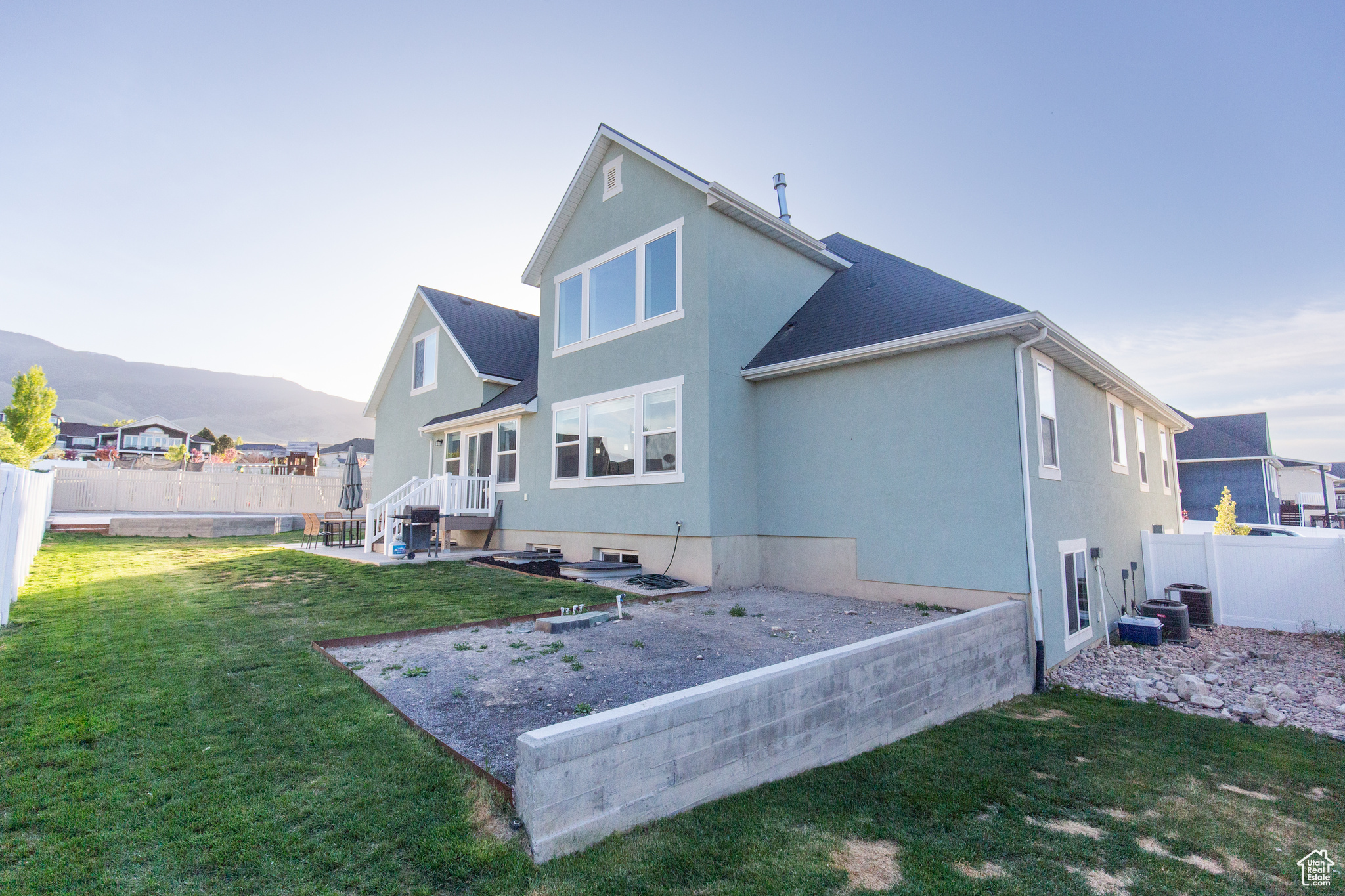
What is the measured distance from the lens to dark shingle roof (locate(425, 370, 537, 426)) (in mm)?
13395

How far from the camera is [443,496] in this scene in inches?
526

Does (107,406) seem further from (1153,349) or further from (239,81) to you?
(1153,349)

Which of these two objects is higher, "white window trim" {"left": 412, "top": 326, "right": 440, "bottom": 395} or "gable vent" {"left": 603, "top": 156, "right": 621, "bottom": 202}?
"gable vent" {"left": 603, "top": 156, "right": 621, "bottom": 202}

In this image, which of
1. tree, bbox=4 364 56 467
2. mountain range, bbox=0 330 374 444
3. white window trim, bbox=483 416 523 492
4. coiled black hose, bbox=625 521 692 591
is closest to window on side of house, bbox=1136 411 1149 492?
coiled black hose, bbox=625 521 692 591

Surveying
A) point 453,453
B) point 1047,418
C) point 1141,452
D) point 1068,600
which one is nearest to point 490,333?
point 453,453

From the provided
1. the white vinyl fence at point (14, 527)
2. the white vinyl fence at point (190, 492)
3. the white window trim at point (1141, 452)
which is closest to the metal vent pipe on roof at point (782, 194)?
the white window trim at point (1141, 452)

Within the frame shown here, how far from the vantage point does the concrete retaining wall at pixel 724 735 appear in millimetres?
2641

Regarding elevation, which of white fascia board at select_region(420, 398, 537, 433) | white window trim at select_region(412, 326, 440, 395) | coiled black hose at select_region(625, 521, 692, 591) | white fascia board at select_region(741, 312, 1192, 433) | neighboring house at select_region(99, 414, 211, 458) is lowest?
coiled black hose at select_region(625, 521, 692, 591)

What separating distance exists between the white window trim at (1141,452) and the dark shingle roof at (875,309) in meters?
6.13

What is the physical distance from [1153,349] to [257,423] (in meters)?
226

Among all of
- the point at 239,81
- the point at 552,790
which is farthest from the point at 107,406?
the point at 552,790

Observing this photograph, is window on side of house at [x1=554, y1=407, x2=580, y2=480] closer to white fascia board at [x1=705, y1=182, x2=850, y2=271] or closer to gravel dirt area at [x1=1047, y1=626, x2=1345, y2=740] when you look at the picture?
white fascia board at [x1=705, y1=182, x2=850, y2=271]

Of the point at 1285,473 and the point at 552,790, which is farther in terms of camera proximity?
the point at 1285,473

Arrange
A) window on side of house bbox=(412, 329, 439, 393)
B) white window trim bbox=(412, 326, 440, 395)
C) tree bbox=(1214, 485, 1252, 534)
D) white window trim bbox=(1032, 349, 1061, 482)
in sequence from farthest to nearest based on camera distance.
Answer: tree bbox=(1214, 485, 1252, 534) < window on side of house bbox=(412, 329, 439, 393) < white window trim bbox=(412, 326, 440, 395) < white window trim bbox=(1032, 349, 1061, 482)
